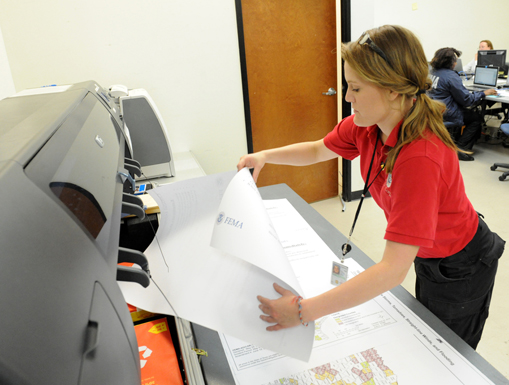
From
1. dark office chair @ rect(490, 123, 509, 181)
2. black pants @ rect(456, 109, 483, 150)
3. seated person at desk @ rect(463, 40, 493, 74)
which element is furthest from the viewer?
seated person at desk @ rect(463, 40, 493, 74)

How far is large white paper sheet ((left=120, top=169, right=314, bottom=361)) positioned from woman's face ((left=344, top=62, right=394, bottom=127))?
13.1 inches

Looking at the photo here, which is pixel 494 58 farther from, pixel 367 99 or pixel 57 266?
pixel 57 266

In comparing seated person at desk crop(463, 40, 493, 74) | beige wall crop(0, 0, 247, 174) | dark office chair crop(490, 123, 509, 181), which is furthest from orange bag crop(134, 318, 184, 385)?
seated person at desk crop(463, 40, 493, 74)

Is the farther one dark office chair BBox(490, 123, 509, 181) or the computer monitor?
the computer monitor

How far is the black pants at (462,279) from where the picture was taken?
3.20 ft

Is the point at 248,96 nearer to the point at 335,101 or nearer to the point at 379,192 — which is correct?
the point at 335,101

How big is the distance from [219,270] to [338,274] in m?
0.38

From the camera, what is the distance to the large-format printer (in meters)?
0.25

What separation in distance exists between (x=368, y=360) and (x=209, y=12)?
7.89 feet

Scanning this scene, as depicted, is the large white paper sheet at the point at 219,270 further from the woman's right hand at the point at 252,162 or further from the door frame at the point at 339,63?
the door frame at the point at 339,63

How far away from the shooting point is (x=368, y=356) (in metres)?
0.77

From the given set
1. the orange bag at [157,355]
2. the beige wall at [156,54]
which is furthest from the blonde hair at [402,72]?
the beige wall at [156,54]

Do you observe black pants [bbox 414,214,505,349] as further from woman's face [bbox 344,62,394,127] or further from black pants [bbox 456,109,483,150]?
black pants [bbox 456,109,483,150]

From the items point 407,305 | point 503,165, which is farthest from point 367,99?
point 503,165
